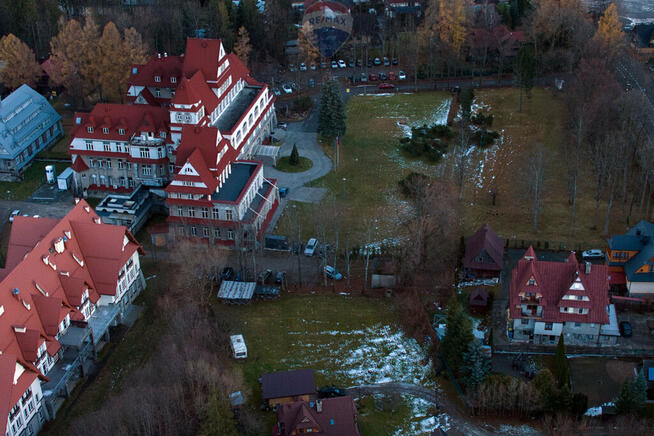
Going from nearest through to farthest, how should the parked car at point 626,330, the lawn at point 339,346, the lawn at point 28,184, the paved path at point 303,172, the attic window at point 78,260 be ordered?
1. the lawn at point 339,346
2. the parked car at point 626,330
3. the attic window at point 78,260
4. the paved path at point 303,172
5. the lawn at point 28,184

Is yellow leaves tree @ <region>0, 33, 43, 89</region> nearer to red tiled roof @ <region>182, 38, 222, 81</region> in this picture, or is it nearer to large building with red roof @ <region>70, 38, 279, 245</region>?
large building with red roof @ <region>70, 38, 279, 245</region>

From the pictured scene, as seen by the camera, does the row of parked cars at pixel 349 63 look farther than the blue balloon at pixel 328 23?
No

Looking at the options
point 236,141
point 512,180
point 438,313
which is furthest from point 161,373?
point 512,180

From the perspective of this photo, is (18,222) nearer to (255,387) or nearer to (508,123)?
(255,387)

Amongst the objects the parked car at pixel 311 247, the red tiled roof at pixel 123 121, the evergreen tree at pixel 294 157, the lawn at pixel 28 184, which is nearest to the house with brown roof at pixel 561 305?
the parked car at pixel 311 247

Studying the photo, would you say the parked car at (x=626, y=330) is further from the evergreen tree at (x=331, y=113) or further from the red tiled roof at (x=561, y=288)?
the evergreen tree at (x=331, y=113)

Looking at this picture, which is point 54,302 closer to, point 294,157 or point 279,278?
point 279,278

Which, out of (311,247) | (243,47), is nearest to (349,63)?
(243,47)

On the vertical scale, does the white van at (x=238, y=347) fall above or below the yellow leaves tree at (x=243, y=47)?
below
